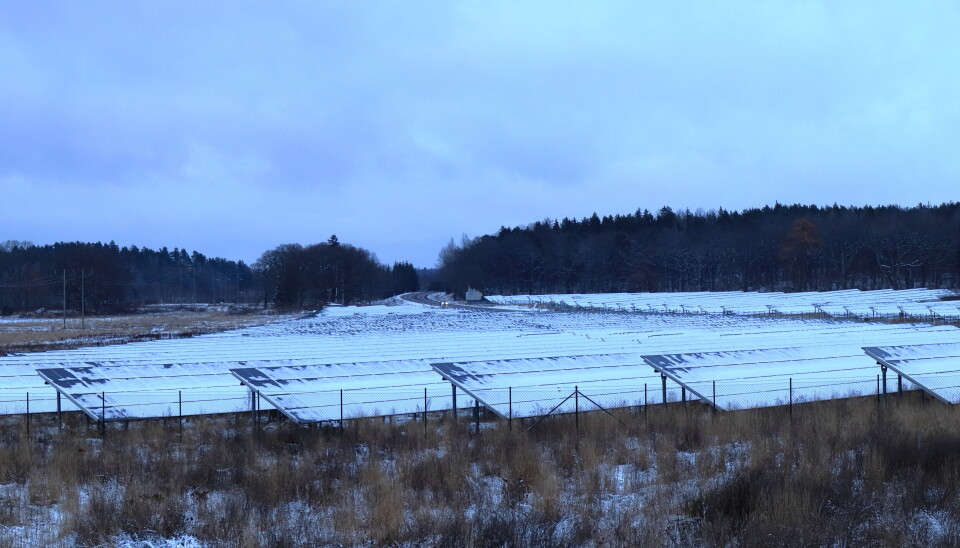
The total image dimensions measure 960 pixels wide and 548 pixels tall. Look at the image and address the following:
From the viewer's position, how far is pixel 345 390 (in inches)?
784

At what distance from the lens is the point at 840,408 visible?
1930cm

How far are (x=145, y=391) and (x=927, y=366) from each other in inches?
878

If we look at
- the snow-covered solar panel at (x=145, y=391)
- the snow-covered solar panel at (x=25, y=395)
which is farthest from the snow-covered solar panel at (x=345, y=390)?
the snow-covered solar panel at (x=25, y=395)

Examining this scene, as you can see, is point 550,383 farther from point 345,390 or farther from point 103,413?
point 103,413

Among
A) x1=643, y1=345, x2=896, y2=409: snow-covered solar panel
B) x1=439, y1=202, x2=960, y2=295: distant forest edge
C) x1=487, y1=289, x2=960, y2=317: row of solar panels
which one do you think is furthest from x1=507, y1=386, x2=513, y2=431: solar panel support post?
x1=439, y1=202, x2=960, y2=295: distant forest edge

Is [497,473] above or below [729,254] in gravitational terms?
below

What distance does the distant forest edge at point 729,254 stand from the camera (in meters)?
121

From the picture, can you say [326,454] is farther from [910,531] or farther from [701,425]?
[910,531]

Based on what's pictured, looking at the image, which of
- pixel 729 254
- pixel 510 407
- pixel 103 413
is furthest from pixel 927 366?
pixel 729 254

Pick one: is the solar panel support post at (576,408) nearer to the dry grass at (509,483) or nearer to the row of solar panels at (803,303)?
the dry grass at (509,483)

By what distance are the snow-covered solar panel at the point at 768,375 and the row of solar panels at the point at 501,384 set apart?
4 centimetres

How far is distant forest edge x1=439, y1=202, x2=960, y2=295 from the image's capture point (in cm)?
12081

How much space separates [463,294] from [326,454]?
135 metres

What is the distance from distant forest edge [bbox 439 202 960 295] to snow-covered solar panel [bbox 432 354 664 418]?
360ft
